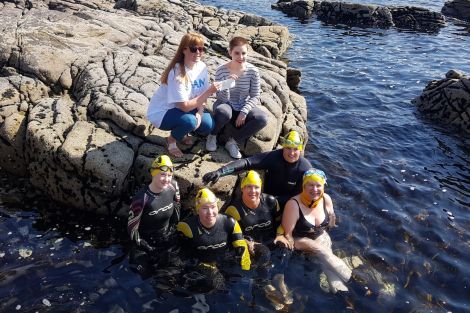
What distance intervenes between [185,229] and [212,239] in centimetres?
56

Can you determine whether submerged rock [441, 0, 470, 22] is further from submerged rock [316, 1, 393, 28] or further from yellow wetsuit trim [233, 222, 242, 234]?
yellow wetsuit trim [233, 222, 242, 234]

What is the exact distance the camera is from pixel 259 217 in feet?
29.2

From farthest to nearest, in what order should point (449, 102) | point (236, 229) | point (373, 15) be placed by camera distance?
1. point (373, 15)
2. point (449, 102)
3. point (236, 229)

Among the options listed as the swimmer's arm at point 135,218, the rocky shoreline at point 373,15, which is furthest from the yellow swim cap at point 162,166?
the rocky shoreline at point 373,15

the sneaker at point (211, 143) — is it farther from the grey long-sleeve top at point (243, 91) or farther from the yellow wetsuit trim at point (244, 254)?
the yellow wetsuit trim at point (244, 254)

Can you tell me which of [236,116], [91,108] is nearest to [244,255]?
[236,116]

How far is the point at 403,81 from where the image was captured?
19875mm

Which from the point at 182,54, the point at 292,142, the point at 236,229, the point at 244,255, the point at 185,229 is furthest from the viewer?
the point at 292,142

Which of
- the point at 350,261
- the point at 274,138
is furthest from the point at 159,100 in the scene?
the point at 350,261

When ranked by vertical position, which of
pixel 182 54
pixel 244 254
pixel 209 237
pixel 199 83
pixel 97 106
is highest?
pixel 182 54

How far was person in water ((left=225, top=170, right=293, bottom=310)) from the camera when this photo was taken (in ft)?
28.0

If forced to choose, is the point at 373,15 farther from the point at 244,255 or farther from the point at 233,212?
the point at 244,255

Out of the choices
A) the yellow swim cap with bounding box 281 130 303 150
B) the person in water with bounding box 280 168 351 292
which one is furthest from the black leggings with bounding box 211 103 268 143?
the person in water with bounding box 280 168 351 292

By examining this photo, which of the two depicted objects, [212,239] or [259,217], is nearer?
[212,239]
